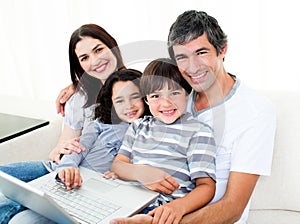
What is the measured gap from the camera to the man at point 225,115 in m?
1.17

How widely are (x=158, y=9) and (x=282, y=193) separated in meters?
0.98

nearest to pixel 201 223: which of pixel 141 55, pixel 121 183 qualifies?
pixel 121 183

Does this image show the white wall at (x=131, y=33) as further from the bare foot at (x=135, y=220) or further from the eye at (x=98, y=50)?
the bare foot at (x=135, y=220)

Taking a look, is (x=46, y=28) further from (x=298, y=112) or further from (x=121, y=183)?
(x=298, y=112)

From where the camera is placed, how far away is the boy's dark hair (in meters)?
1.23

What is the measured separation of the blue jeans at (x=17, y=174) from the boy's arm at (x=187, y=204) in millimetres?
445

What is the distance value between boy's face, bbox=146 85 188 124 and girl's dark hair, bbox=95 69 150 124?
9 cm

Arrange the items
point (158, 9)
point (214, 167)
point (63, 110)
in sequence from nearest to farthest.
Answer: point (214, 167)
point (63, 110)
point (158, 9)

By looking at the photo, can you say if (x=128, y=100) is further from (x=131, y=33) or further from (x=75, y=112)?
(x=131, y=33)

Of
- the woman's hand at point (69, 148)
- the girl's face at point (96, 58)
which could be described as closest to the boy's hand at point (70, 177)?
the woman's hand at point (69, 148)

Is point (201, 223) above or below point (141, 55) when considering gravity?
below

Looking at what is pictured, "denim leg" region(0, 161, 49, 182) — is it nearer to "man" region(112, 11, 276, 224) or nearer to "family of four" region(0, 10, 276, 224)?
"family of four" region(0, 10, 276, 224)

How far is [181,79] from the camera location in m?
1.26

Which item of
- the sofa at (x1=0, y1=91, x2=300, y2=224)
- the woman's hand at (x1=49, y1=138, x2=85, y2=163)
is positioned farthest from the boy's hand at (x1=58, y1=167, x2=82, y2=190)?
the sofa at (x1=0, y1=91, x2=300, y2=224)
